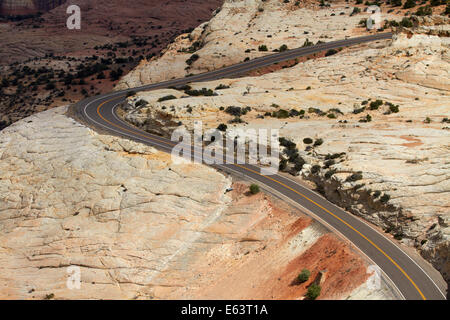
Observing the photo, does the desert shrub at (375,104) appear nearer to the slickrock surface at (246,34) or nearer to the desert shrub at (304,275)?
the slickrock surface at (246,34)

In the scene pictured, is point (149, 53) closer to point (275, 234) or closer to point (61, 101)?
point (61, 101)

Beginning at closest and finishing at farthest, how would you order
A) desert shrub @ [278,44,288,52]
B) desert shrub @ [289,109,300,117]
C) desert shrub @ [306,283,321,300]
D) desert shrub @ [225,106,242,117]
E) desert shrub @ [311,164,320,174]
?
desert shrub @ [306,283,321,300], desert shrub @ [311,164,320,174], desert shrub @ [225,106,242,117], desert shrub @ [289,109,300,117], desert shrub @ [278,44,288,52]

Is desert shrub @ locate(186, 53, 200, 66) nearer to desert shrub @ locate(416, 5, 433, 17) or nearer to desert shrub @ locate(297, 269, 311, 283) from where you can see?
desert shrub @ locate(416, 5, 433, 17)

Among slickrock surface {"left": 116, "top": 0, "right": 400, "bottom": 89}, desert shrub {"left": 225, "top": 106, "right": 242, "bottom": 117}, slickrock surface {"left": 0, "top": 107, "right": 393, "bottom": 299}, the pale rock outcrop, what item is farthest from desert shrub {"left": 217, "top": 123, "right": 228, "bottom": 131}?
slickrock surface {"left": 116, "top": 0, "right": 400, "bottom": 89}

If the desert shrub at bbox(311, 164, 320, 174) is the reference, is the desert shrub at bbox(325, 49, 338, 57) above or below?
above

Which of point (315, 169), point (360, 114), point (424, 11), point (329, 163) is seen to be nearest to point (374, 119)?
point (360, 114)
